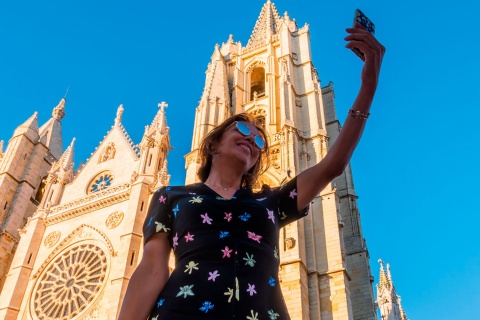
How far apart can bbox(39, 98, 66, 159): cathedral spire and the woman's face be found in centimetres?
2357

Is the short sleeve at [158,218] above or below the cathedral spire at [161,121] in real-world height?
below

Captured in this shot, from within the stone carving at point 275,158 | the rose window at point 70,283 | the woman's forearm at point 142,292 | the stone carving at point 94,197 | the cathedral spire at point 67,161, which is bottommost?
the woman's forearm at point 142,292

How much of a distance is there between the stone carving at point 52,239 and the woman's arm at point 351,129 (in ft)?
54.4

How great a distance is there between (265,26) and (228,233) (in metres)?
25.8

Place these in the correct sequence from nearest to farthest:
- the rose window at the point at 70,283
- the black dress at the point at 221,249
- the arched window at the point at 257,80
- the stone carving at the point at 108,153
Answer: the black dress at the point at 221,249 → the rose window at the point at 70,283 → the stone carving at the point at 108,153 → the arched window at the point at 257,80

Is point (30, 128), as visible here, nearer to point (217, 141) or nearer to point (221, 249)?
point (217, 141)

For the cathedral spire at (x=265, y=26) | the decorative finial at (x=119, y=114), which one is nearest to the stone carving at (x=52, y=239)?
the decorative finial at (x=119, y=114)

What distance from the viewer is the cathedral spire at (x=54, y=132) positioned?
25.1 meters

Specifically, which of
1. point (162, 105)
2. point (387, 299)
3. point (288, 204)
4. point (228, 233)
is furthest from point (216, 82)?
point (228, 233)

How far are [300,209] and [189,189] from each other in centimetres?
49

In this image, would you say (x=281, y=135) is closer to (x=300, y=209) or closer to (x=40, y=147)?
(x=40, y=147)

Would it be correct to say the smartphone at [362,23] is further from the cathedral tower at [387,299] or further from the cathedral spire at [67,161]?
the cathedral tower at [387,299]

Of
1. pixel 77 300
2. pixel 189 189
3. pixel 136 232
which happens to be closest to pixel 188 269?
pixel 189 189

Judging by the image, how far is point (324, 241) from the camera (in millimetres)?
13344
